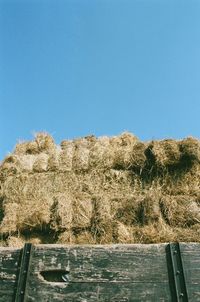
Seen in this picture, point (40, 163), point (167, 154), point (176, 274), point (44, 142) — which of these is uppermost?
point (44, 142)

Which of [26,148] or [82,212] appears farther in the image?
[26,148]

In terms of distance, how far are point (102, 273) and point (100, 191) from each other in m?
4.37

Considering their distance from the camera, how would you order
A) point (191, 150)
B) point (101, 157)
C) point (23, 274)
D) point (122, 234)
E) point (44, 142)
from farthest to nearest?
point (44, 142) < point (101, 157) < point (191, 150) < point (122, 234) < point (23, 274)

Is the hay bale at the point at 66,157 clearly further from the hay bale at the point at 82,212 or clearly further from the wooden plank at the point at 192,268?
the wooden plank at the point at 192,268

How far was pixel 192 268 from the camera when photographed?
11.3 feet

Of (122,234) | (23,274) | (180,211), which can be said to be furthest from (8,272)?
(180,211)

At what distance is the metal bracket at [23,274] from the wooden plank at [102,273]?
0.04 m

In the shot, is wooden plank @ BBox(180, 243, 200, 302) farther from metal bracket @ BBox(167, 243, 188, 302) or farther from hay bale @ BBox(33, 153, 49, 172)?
hay bale @ BBox(33, 153, 49, 172)

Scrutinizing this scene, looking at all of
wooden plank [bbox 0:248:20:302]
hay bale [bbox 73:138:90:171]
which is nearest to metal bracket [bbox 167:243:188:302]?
wooden plank [bbox 0:248:20:302]

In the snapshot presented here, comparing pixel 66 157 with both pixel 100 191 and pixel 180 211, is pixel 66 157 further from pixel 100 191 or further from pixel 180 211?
pixel 180 211

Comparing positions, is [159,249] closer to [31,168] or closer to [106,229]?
[106,229]

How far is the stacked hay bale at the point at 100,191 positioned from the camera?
6.92 meters

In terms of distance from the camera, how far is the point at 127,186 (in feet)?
26.0

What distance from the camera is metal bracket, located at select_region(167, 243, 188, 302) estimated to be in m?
3.31
